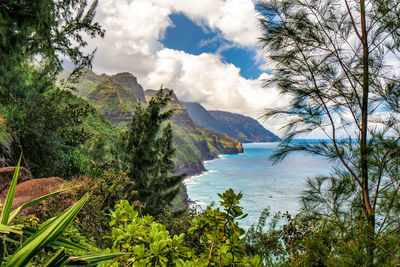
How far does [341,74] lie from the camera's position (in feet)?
7.79

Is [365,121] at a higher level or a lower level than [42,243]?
higher

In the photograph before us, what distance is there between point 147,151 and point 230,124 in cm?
15175

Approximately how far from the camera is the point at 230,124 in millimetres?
155375

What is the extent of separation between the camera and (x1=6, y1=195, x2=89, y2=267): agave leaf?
61cm

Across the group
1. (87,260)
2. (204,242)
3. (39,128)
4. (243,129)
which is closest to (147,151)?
(39,128)

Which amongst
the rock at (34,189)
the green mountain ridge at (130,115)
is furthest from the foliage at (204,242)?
the green mountain ridge at (130,115)

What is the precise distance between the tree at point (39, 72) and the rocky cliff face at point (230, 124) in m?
133

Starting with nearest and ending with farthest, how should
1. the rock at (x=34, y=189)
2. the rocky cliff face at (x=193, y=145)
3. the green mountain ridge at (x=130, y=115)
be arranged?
the rock at (x=34, y=189), the green mountain ridge at (x=130, y=115), the rocky cliff face at (x=193, y=145)

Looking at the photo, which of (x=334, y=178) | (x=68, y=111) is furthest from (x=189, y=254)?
(x=68, y=111)

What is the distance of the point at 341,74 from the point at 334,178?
1216mm

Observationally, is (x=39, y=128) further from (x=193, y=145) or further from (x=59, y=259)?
(x=193, y=145)

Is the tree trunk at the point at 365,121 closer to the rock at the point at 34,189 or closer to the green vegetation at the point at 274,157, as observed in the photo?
the green vegetation at the point at 274,157

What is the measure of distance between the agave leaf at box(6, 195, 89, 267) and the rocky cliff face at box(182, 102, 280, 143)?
450ft

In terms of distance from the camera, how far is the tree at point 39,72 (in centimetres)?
389
